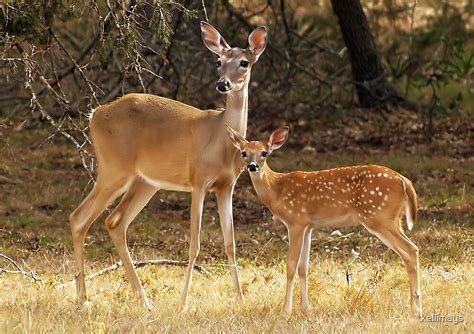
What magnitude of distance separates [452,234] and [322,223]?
11.0ft

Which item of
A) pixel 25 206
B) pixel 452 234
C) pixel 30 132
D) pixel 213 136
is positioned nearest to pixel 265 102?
pixel 30 132

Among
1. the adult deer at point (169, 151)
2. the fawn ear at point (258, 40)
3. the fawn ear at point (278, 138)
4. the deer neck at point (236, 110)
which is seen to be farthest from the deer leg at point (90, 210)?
the fawn ear at point (258, 40)

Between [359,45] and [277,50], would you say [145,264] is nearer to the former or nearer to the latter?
[277,50]

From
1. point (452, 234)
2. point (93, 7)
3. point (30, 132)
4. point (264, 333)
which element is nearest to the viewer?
point (264, 333)

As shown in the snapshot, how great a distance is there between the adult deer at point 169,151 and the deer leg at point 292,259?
710mm

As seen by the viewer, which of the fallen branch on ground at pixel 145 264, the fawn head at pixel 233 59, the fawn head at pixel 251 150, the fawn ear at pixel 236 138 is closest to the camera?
the fawn head at pixel 251 150

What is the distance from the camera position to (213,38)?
8.76 meters

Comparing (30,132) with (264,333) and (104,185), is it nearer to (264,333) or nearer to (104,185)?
(104,185)

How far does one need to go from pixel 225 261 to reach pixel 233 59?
91.0 inches

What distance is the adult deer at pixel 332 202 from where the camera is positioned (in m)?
7.49

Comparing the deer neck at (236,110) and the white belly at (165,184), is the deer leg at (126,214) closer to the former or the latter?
the white belly at (165,184)

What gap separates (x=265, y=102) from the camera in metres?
16.7

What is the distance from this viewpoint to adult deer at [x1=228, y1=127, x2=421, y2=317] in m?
7.49

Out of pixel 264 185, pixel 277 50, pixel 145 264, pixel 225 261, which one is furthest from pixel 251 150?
pixel 277 50
